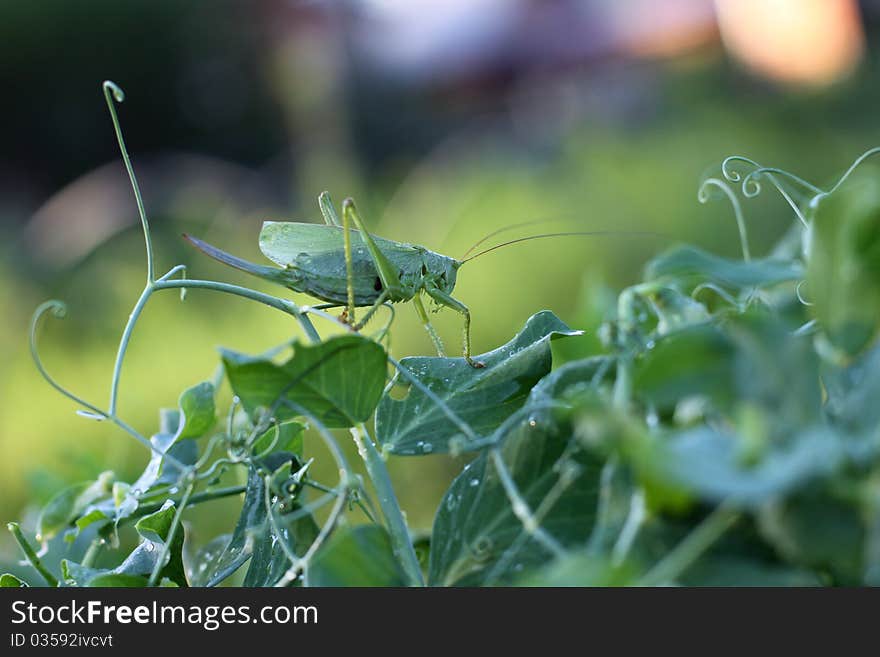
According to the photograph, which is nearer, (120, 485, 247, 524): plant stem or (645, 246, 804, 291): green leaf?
(645, 246, 804, 291): green leaf

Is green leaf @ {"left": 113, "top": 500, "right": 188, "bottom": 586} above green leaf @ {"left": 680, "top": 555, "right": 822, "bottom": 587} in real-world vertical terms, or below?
below

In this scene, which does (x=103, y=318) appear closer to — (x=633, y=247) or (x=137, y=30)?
(x=633, y=247)

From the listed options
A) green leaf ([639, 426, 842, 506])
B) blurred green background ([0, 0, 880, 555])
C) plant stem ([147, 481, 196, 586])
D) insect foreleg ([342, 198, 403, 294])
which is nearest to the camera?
green leaf ([639, 426, 842, 506])

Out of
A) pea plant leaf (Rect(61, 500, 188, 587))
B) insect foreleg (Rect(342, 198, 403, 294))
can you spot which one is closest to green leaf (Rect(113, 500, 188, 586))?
pea plant leaf (Rect(61, 500, 188, 587))

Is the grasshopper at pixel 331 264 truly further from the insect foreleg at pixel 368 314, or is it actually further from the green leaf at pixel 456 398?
the green leaf at pixel 456 398

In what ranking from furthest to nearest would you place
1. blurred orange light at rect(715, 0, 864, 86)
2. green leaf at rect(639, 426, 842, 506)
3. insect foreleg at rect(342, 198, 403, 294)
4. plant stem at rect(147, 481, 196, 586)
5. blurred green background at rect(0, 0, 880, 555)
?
blurred orange light at rect(715, 0, 864, 86) < blurred green background at rect(0, 0, 880, 555) < insect foreleg at rect(342, 198, 403, 294) < plant stem at rect(147, 481, 196, 586) < green leaf at rect(639, 426, 842, 506)

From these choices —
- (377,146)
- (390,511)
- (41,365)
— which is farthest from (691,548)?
(377,146)

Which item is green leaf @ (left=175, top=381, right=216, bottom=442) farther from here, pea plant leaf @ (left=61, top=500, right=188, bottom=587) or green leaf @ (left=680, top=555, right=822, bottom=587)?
green leaf @ (left=680, top=555, right=822, bottom=587)

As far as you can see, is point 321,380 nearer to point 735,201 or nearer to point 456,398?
point 456,398
